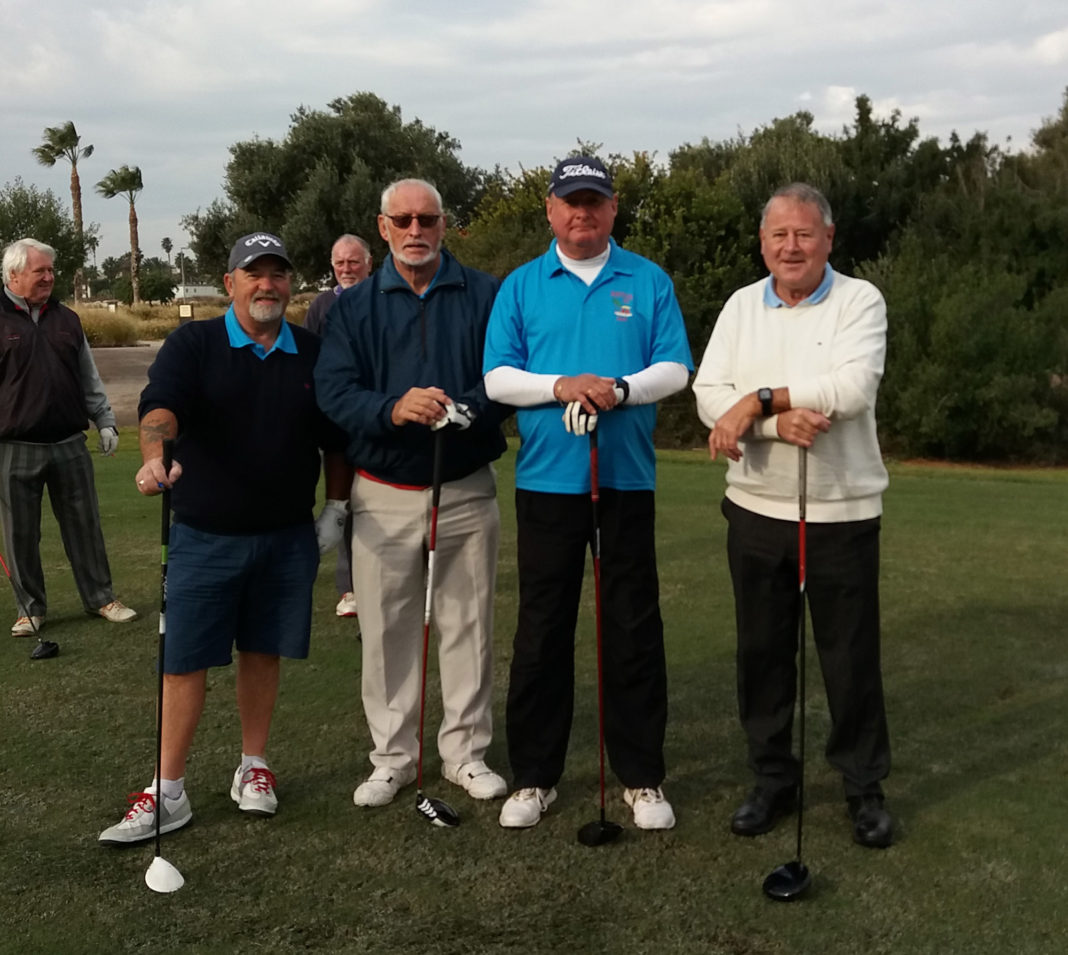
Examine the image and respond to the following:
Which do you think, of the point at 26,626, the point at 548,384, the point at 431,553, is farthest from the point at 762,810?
the point at 26,626

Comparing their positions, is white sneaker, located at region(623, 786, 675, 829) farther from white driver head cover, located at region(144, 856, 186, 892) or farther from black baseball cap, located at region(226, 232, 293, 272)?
black baseball cap, located at region(226, 232, 293, 272)

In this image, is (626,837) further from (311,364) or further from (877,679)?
(311,364)

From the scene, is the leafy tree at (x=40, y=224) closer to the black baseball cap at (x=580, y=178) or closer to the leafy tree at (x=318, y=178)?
the leafy tree at (x=318, y=178)

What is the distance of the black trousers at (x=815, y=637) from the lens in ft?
11.9

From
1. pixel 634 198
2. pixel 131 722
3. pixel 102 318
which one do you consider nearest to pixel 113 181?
pixel 102 318

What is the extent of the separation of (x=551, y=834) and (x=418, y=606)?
38.0 inches

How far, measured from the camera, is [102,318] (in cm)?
3488

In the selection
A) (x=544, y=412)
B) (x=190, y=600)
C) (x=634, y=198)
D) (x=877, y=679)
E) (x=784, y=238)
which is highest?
(x=634, y=198)

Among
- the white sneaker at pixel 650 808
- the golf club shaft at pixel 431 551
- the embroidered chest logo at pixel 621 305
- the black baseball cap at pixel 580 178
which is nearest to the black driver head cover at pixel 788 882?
the white sneaker at pixel 650 808

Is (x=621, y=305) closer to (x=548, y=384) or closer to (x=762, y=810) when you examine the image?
(x=548, y=384)

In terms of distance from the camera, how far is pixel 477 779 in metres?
4.04

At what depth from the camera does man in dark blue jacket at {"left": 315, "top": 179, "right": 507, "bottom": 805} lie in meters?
3.84

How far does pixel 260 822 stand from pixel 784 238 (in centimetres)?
248

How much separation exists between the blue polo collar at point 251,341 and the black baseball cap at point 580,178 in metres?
0.99
